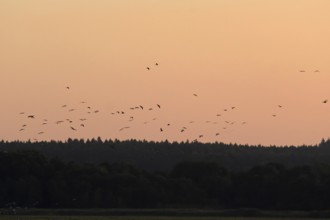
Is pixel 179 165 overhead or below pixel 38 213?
overhead

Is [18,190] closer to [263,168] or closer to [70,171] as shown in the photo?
[70,171]

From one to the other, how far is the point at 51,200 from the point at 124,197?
6.65 meters

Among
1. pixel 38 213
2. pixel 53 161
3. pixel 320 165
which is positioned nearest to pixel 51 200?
pixel 53 161

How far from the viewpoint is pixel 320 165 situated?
471ft

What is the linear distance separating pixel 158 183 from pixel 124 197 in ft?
17.2

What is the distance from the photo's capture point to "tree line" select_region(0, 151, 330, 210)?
4956 inches

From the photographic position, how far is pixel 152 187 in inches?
5187

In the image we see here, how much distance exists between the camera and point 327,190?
124 metres

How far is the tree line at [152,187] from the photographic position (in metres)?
126

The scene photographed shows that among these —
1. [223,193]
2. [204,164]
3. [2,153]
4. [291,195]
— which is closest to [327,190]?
[291,195]

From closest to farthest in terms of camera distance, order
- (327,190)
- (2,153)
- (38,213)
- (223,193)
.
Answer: (38,213)
(327,190)
(223,193)
(2,153)

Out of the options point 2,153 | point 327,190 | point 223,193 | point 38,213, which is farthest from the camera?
point 2,153

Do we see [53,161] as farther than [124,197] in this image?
Yes

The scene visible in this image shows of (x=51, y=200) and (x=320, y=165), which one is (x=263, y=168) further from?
(x=51, y=200)
